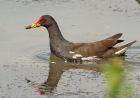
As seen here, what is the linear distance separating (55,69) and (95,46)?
1164 millimetres

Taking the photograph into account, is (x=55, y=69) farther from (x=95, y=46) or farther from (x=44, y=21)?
(x=44, y=21)

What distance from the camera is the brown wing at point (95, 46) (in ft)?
29.0

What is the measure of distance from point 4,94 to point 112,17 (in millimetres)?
5150

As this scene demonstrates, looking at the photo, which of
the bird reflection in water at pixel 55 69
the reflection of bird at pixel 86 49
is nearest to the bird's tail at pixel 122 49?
the reflection of bird at pixel 86 49

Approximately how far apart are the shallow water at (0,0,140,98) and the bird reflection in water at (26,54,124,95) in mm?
18

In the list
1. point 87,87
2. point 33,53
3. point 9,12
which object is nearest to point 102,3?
point 9,12

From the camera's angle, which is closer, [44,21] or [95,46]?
[95,46]

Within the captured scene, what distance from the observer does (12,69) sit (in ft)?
25.3

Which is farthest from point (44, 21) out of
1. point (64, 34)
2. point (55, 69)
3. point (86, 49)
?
point (55, 69)

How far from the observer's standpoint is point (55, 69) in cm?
807

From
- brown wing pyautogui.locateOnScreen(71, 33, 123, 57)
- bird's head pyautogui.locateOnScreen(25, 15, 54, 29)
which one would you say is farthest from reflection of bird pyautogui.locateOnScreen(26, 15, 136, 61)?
bird's head pyautogui.locateOnScreen(25, 15, 54, 29)

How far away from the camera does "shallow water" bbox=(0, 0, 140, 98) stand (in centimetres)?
664

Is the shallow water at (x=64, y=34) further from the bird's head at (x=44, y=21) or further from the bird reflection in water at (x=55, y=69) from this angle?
the bird's head at (x=44, y=21)

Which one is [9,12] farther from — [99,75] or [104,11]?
[99,75]
